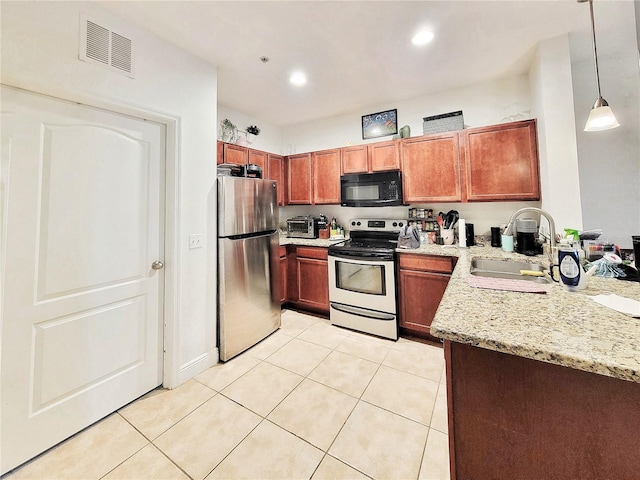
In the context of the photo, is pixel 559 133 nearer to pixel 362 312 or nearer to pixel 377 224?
pixel 377 224

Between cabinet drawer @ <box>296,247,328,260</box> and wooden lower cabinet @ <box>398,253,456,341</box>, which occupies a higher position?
cabinet drawer @ <box>296,247,328,260</box>

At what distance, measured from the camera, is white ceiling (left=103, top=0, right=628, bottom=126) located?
1.70 meters

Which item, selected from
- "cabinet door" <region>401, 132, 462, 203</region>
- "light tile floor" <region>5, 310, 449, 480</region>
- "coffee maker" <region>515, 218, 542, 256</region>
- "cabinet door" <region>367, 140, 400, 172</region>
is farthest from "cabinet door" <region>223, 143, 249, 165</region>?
"coffee maker" <region>515, 218, 542, 256</region>

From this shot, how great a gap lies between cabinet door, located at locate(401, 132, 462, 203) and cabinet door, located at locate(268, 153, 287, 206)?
5.71 feet

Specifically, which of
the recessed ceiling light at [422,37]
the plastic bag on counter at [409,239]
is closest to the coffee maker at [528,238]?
the plastic bag on counter at [409,239]

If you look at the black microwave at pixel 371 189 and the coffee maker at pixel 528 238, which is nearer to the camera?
the coffee maker at pixel 528 238

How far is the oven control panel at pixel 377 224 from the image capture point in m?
3.21

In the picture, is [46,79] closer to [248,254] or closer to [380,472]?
[248,254]

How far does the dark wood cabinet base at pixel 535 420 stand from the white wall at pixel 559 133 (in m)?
1.94

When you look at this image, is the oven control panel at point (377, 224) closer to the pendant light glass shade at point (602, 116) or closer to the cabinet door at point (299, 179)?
the cabinet door at point (299, 179)

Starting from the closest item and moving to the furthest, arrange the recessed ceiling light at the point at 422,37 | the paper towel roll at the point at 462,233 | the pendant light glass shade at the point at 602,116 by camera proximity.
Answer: the pendant light glass shade at the point at 602,116, the recessed ceiling light at the point at 422,37, the paper towel roll at the point at 462,233

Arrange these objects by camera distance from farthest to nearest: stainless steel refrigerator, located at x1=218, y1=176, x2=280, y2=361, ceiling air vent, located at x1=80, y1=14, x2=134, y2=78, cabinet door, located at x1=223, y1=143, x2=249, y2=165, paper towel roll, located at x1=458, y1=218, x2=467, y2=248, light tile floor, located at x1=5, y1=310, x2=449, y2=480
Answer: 1. cabinet door, located at x1=223, y1=143, x2=249, y2=165
2. paper towel roll, located at x1=458, y1=218, x2=467, y2=248
3. stainless steel refrigerator, located at x1=218, y1=176, x2=280, y2=361
4. ceiling air vent, located at x1=80, y1=14, x2=134, y2=78
5. light tile floor, located at x1=5, y1=310, x2=449, y2=480

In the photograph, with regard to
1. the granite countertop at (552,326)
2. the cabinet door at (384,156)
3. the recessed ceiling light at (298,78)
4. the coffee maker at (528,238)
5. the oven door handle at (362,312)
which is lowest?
the oven door handle at (362,312)

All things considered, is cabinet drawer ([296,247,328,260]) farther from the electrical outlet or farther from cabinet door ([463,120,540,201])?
cabinet door ([463,120,540,201])
